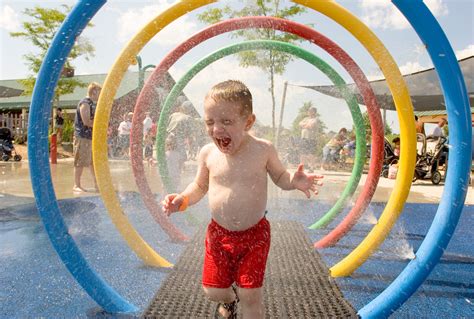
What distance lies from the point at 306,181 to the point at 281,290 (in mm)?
1033

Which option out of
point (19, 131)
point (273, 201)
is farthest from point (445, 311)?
point (19, 131)

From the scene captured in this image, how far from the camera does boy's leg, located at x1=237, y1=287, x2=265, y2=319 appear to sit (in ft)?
7.07

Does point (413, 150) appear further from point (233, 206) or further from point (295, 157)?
point (295, 157)

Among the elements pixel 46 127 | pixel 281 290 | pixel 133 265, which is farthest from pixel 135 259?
pixel 46 127

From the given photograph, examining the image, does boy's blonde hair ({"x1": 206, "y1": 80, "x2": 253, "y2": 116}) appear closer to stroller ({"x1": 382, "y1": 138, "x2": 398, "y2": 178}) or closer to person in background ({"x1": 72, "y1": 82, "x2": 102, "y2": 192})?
person in background ({"x1": 72, "y1": 82, "x2": 102, "y2": 192})

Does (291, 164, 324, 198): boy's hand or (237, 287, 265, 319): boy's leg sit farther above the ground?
(291, 164, 324, 198): boy's hand

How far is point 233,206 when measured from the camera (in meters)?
2.25

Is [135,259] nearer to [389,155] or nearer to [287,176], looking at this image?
[287,176]

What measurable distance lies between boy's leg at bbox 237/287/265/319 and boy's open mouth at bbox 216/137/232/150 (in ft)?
2.25

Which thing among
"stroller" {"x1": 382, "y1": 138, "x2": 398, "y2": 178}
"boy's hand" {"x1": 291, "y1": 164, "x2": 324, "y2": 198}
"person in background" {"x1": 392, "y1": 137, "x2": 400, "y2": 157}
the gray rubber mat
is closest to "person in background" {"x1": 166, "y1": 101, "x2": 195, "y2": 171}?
the gray rubber mat

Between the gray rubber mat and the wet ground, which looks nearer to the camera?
the gray rubber mat

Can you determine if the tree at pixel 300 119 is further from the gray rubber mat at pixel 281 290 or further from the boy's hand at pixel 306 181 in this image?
the boy's hand at pixel 306 181

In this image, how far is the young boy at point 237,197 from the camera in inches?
85.2

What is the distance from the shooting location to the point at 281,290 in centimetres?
292
